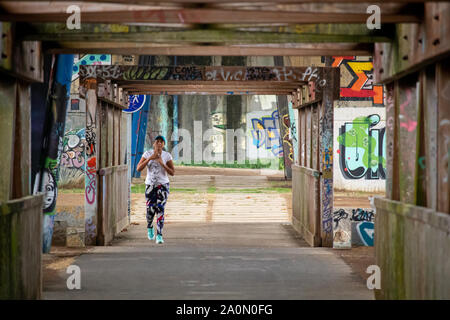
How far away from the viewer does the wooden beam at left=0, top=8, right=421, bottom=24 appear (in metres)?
5.57

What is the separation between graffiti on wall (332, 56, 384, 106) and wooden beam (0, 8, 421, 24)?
60.6ft

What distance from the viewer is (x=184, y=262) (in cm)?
920

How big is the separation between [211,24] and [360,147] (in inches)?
741

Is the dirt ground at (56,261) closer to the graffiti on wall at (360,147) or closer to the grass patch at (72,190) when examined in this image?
the grass patch at (72,190)

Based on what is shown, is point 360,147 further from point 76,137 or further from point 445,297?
point 445,297

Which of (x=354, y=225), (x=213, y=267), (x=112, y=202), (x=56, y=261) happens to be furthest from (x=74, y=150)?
(x=213, y=267)

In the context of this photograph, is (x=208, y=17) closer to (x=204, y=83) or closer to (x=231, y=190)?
(x=204, y=83)

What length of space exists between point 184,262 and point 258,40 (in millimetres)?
4090

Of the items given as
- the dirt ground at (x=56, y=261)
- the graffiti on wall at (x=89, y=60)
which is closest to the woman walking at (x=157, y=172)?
the dirt ground at (x=56, y=261)

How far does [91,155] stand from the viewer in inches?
440

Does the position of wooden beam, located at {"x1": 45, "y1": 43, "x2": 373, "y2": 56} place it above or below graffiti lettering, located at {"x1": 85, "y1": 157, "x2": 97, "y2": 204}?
above

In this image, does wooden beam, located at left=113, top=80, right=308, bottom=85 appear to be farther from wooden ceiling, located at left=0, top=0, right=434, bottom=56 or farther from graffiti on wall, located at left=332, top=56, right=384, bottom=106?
graffiti on wall, located at left=332, top=56, right=384, bottom=106

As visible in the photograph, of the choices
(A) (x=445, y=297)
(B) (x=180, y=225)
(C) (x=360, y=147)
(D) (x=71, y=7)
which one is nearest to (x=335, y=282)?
(A) (x=445, y=297)

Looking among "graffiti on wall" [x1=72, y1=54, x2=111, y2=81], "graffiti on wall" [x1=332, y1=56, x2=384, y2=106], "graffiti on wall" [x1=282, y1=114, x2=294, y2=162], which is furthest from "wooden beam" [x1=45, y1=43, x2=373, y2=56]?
"graffiti on wall" [x1=282, y1=114, x2=294, y2=162]
